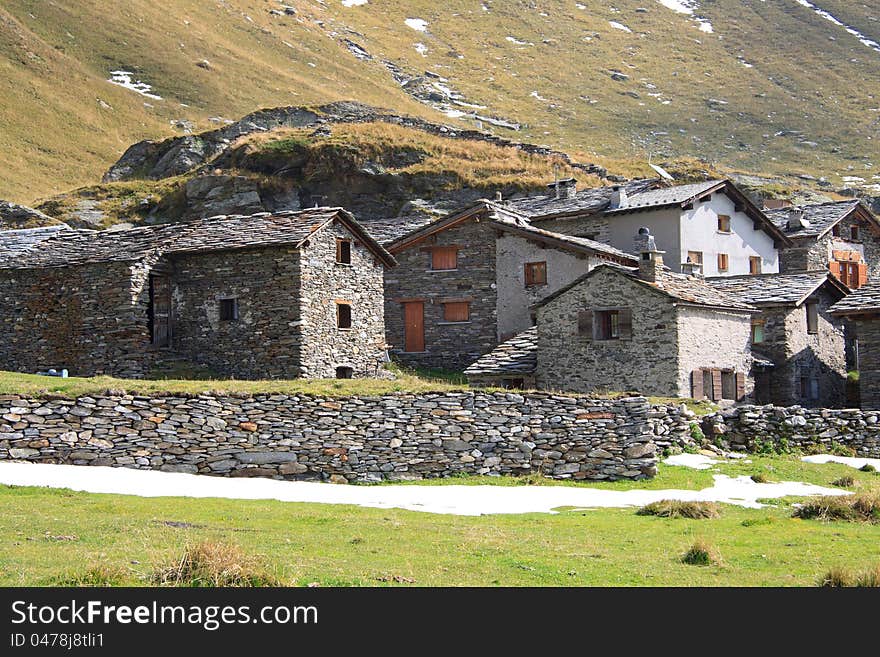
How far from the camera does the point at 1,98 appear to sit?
444ft

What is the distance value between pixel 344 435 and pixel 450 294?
24690 mm

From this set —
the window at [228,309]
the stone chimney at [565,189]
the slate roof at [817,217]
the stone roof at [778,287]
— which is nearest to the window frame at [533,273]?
the stone roof at [778,287]

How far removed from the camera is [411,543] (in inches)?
692

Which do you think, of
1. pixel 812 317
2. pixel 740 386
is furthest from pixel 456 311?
→ pixel 812 317

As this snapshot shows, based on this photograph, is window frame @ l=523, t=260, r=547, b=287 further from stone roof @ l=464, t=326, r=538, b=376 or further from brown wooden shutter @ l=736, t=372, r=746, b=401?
brown wooden shutter @ l=736, t=372, r=746, b=401

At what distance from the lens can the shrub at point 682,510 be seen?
72.4 feet

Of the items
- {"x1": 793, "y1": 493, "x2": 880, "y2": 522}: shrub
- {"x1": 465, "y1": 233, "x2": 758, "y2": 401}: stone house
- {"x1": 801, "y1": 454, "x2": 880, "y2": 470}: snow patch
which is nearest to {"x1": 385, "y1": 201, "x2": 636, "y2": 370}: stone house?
{"x1": 465, "y1": 233, "x2": 758, "y2": 401}: stone house

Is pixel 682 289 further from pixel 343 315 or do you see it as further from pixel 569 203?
pixel 569 203

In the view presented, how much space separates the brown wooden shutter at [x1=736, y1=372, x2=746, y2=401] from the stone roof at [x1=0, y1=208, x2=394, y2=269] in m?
15.8

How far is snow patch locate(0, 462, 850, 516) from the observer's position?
76.5 ft

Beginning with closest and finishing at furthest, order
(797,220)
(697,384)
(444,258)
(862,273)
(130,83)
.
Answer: (697,384)
(444,258)
(797,220)
(862,273)
(130,83)
